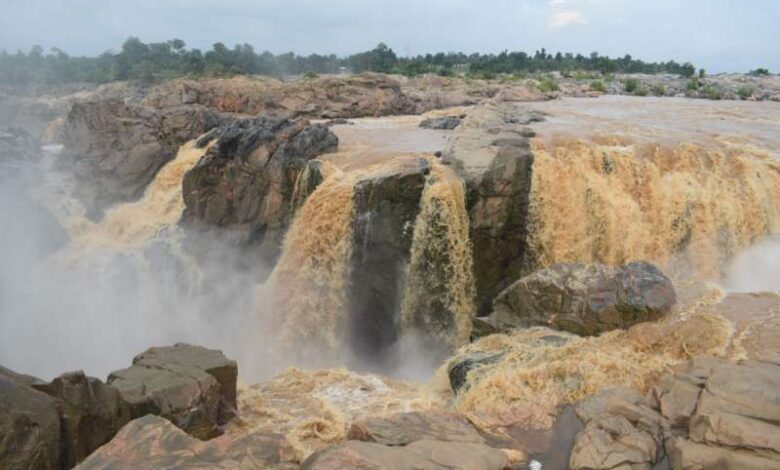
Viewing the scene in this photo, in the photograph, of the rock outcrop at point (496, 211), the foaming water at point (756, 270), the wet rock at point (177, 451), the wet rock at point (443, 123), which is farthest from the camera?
the wet rock at point (443, 123)

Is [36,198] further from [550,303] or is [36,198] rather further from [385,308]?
[550,303]

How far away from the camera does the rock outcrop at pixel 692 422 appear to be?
6930 millimetres

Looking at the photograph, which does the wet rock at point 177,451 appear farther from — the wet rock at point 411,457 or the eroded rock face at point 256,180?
the eroded rock face at point 256,180

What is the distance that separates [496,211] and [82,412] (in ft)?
30.8

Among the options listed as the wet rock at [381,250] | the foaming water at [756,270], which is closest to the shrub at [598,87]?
the foaming water at [756,270]

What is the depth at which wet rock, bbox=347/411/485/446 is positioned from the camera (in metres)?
7.38

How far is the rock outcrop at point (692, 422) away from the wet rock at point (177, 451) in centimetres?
344

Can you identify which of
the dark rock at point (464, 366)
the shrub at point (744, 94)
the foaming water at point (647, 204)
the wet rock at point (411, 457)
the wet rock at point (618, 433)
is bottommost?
the dark rock at point (464, 366)

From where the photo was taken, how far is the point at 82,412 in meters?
7.28

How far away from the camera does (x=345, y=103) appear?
29.2 meters

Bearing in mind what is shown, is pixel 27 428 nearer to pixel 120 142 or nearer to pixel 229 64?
pixel 120 142

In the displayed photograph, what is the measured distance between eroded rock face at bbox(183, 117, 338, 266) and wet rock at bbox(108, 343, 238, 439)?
7.27 metres

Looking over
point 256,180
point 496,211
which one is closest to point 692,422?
point 496,211

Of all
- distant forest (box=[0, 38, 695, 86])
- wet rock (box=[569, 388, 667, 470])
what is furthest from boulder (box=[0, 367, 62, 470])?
distant forest (box=[0, 38, 695, 86])
